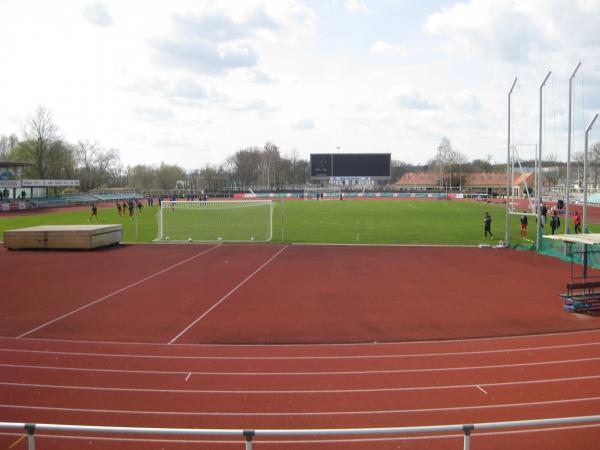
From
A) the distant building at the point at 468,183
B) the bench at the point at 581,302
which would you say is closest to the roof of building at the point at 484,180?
the distant building at the point at 468,183

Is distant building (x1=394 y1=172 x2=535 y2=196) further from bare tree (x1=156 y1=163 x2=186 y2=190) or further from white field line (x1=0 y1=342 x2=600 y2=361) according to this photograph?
white field line (x1=0 y1=342 x2=600 y2=361)

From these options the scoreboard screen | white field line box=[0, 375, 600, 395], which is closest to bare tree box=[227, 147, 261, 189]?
the scoreboard screen

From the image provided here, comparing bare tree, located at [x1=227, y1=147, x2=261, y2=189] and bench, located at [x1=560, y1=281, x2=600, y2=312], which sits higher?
bare tree, located at [x1=227, y1=147, x2=261, y2=189]

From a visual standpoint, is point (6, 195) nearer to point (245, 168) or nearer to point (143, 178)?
point (143, 178)

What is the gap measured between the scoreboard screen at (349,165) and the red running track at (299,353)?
79.2 metres

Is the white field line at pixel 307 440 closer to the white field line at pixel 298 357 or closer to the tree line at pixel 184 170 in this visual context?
the white field line at pixel 298 357

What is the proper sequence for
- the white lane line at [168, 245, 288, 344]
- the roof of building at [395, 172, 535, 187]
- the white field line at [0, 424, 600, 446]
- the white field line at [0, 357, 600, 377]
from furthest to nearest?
the roof of building at [395, 172, 535, 187], the white lane line at [168, 245, 288, 344], the white field line at [0, 357, 600, 377], the white field line at [0, 424, 600, 446]

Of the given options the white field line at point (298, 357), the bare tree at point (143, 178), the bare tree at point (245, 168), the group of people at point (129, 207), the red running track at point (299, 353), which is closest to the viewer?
the red running track at point (299, 353)

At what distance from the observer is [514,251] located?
2702 centimetres

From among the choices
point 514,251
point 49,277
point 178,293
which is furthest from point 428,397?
point 514,251

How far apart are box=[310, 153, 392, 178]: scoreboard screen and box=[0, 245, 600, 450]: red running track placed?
79.2 m

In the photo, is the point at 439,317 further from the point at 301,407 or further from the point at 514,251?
the point at 514,251

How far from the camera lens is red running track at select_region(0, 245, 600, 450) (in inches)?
325

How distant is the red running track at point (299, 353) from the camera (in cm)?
825
